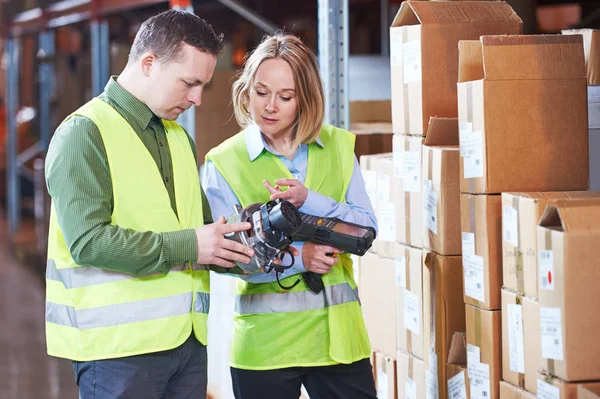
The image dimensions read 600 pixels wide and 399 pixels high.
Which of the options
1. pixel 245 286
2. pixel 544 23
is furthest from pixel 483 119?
pixel 544 23

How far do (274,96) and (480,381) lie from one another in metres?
1.03

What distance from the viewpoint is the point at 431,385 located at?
10.4 ft

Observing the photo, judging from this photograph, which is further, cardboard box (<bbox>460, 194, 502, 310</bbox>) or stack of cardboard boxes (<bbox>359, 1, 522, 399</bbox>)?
stack of cardboard boxes (<bbox>359, 1, 522, 399</bbox>)

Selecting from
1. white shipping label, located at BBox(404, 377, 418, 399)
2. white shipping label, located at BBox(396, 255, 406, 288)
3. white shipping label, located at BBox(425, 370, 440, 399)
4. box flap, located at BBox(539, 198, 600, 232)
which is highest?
box flap, located at BBox(539, 198, 600, 232)

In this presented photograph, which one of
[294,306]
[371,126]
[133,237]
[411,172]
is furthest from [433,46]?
[371,126]

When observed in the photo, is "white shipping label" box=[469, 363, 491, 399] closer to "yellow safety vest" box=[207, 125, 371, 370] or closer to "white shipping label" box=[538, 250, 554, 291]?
"yellow safety vest" box=[207, 125, 371, 370]

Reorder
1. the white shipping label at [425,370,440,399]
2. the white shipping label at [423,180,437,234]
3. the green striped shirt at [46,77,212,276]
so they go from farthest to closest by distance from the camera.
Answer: the white shipping label at [425,370,440,399]
the white shipping label at [423,180,437,234]
the green striped shirt at [46,77,212,276]

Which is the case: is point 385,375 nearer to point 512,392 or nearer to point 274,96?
point 512,392

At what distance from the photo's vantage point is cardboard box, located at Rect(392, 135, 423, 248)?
3.17 m

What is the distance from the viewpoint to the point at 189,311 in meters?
2.46

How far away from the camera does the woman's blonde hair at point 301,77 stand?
9.02 feet

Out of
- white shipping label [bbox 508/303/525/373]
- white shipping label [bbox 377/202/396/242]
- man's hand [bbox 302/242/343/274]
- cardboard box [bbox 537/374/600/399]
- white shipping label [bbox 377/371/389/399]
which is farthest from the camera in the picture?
white shipping label [bbox 377/371/389/399]

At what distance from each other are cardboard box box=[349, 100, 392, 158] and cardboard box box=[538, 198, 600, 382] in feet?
6.16

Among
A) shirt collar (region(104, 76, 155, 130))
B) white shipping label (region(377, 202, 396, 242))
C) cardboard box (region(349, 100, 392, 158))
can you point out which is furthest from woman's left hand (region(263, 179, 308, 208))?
cardboard box (region(349, 100, 392, 158))
